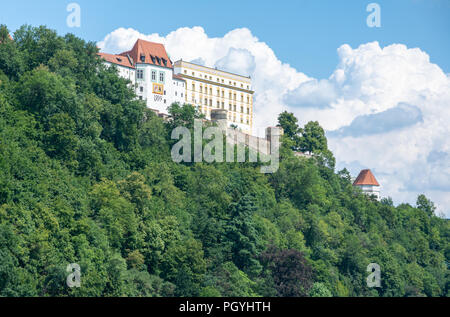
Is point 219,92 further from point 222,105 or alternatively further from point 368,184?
point 368,184

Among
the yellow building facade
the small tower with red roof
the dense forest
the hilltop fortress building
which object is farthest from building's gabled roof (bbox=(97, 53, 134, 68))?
the small tower with red roof

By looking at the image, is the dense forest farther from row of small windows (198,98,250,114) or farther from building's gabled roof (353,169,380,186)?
building's gabled roof (353,169,380,186)

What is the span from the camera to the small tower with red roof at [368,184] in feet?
415

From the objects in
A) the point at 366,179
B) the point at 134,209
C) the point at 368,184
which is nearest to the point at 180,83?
the point at 134,209

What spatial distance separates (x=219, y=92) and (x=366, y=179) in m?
29.5

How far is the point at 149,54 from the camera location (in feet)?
326

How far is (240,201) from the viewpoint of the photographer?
76688 millimetres

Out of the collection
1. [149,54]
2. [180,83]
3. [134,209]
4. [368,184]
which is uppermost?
[149,54]

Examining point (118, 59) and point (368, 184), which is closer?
point (118, 59)

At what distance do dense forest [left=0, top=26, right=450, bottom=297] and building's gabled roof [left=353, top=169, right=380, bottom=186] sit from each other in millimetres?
27822
